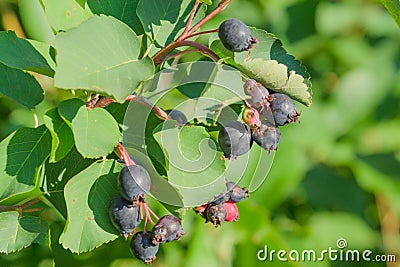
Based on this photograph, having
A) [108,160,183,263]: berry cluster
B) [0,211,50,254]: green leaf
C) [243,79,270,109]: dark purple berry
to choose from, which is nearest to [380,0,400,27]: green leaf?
[243,79,270,109]: dark purple berry

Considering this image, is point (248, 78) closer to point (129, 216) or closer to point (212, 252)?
point (129, 216)

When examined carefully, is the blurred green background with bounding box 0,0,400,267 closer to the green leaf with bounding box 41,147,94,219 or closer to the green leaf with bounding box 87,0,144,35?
the green leaf with bounding box 41,147,94,219

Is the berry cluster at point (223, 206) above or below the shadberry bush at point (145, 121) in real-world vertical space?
below

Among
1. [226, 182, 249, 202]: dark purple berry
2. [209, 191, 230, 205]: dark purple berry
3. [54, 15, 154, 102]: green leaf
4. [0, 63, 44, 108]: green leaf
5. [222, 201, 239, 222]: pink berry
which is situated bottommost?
[222, 201, 239, 222]: pink berry

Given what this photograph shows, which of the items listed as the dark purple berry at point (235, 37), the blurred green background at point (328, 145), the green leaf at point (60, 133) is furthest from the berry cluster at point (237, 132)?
the blurred green background at point (328, 145)

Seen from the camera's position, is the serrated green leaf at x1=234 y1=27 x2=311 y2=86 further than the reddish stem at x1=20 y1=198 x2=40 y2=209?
No

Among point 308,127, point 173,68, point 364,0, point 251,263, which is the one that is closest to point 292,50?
point 308,127

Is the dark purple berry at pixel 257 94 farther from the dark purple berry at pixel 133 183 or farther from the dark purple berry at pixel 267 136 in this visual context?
the dark purple berry at pixel 133 183
